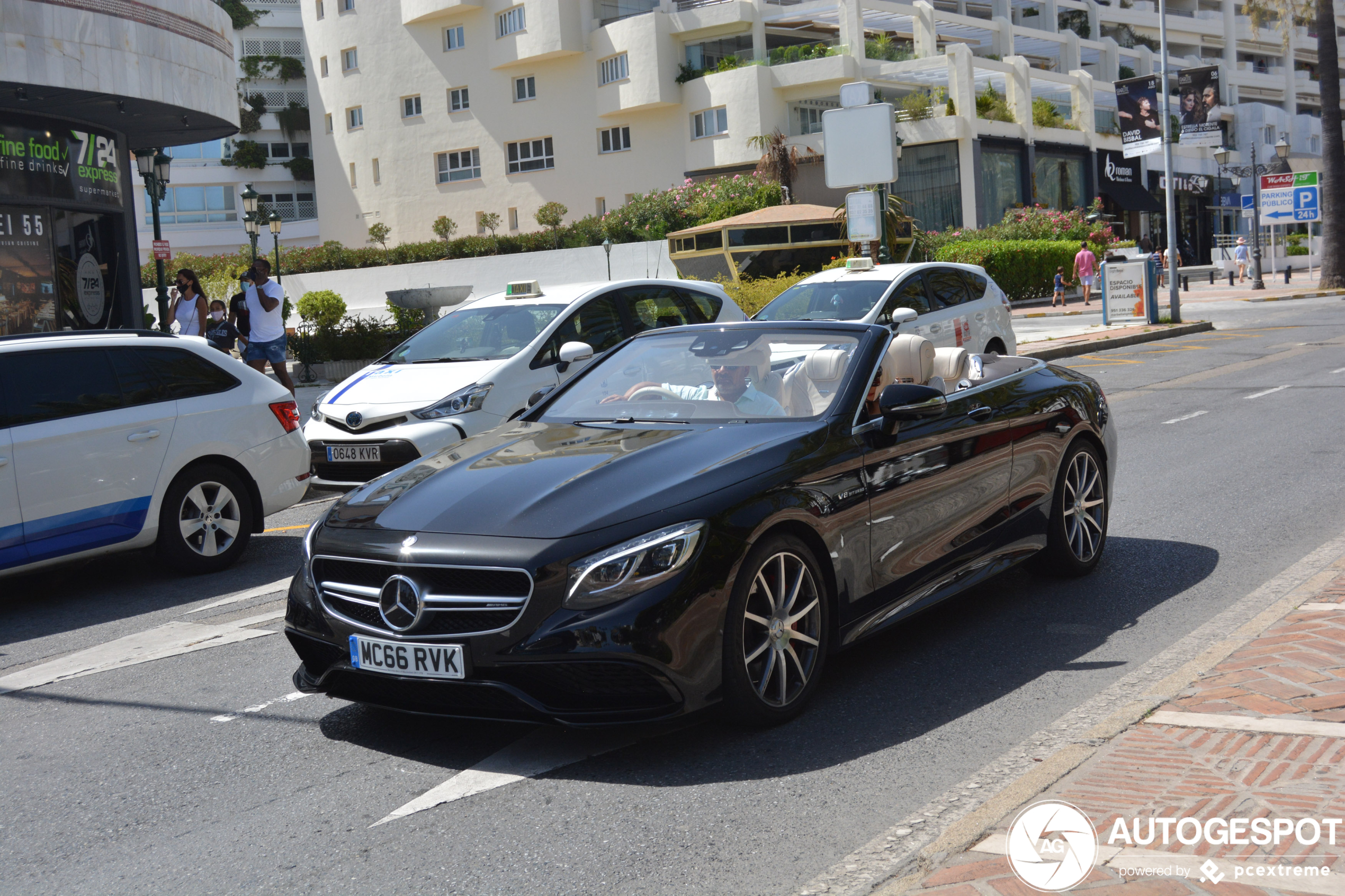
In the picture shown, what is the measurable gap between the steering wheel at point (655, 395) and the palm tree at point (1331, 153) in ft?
113

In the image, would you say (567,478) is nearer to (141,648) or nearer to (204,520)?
(141,648)

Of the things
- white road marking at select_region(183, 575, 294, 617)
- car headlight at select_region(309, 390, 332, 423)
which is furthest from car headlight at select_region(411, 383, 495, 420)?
white road marking at select_region(183, 575, 294, 617)

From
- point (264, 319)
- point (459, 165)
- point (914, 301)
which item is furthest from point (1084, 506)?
point (459, 165)

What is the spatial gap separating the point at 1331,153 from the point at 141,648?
3755 centimetres

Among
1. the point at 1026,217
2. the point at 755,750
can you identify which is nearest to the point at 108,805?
the point at 755,750

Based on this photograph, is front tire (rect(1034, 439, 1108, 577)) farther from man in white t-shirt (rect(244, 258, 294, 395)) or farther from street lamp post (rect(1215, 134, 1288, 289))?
street lamp post (rect(1215, 134, 1288, 289))

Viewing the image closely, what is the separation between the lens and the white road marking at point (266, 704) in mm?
Result: 5188

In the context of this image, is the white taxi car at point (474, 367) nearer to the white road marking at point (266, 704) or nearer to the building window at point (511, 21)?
the white road marking at point (266, 704)

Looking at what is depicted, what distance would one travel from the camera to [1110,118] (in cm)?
5428

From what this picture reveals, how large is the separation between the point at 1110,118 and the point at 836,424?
53920 mm

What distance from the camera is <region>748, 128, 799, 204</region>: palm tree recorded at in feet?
148

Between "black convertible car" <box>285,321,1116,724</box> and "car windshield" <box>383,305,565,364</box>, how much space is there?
477 cm

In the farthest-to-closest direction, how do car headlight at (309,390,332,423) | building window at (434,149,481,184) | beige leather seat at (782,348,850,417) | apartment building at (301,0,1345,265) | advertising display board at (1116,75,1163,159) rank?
building window at (434,149,481,184), apartment building at (301,0,1345,265), advertising display board at (1116,75,1163,159), car headlight at (309,390,332,423), beige leather seat at (782,348,850,417)

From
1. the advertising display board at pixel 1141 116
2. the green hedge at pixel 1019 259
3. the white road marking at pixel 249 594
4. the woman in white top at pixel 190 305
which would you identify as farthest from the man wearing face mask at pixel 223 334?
the green hedge at pixel 1019 259
